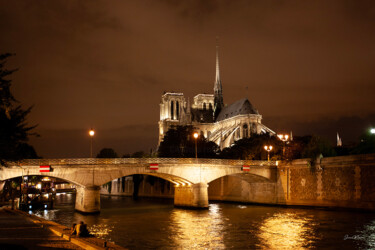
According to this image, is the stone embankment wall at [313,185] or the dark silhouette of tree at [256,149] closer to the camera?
the stone embankment wall at [313,185]

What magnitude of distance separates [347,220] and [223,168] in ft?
52.1

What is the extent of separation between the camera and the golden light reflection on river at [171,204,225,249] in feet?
65.6

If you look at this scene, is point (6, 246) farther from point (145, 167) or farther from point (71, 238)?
point (145, 167)

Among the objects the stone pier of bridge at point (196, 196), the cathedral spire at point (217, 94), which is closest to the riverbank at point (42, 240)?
the stone pier of bridge at point (196, 196)

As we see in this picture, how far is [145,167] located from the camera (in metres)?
37.9

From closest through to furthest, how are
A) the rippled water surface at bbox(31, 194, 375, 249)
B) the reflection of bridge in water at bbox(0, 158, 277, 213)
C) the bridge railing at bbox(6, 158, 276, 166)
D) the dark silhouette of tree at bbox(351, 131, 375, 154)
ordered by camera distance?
the rippled water surface at bbox(31, 194, 375, 249) < the bridge railing at bbox(6, 158, 276, 166) < the reflection of bridge in water at bbox(0, 158, 277, 213) < the dark silhouette of tree at bbox(351, 131, 375, 154)

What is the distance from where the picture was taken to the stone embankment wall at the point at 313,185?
114ft

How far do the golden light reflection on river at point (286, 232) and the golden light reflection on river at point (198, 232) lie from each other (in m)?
2.49

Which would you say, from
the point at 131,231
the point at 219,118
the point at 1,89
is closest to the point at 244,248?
the point at 131,231

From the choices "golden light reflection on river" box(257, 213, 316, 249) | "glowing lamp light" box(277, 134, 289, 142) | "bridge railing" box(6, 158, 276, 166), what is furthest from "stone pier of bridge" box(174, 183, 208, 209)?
"glowing lamp light" box(277, 134, 289, 142)

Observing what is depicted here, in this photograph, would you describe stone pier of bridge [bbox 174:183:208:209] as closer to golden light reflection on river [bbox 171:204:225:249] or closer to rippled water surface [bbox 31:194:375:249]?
rippled water surface [bbox 31:194:375:249]

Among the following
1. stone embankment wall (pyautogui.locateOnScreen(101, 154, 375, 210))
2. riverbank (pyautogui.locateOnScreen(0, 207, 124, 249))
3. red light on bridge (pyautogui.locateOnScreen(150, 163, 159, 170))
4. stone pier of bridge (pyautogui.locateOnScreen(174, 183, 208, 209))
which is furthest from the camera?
stone pier of bridge (pyautogui.locateOnScreen(174, 183, 208, 209))

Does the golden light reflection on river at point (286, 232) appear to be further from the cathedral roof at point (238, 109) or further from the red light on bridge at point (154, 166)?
the cathedral roof at point (238, 109)

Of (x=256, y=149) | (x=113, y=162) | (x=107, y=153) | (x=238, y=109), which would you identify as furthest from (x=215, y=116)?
(x=113, y=162)
